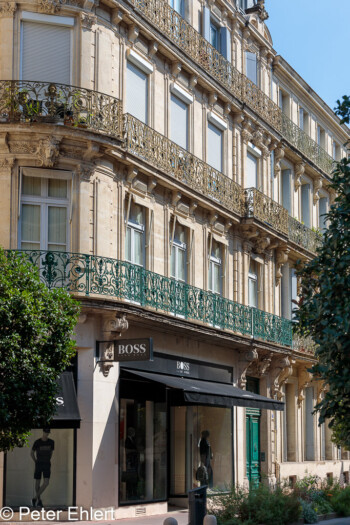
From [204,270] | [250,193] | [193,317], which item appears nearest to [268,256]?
[250,193]

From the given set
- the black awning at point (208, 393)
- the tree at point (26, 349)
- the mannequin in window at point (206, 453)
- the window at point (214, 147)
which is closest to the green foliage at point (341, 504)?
the black awning at point (208, 393)

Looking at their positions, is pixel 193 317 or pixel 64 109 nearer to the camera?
pixel 64 109

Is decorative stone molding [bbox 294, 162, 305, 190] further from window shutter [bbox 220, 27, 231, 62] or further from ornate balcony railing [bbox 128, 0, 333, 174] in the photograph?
window shutter [bbox 220, 27, 231, 62]

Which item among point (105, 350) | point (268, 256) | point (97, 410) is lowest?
point (97, 410)

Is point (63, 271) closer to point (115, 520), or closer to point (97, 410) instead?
point (97, 410)

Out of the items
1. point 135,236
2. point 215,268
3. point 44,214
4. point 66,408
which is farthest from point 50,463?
point 215,268

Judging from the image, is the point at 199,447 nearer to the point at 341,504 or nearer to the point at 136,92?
the point at 341,504

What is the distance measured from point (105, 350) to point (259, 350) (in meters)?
8.94

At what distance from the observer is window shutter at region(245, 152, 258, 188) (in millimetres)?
30359

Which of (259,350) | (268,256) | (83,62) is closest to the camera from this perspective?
(83,62)

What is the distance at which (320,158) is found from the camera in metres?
37.1

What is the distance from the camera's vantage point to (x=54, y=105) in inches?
799

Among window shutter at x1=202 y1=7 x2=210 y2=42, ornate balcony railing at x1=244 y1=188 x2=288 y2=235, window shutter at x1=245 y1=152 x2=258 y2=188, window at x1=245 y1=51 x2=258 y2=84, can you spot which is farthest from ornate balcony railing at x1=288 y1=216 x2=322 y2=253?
window shutter at x1=202 y1=7 x2=210 y2=42

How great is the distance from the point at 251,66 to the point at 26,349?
18.1 m
